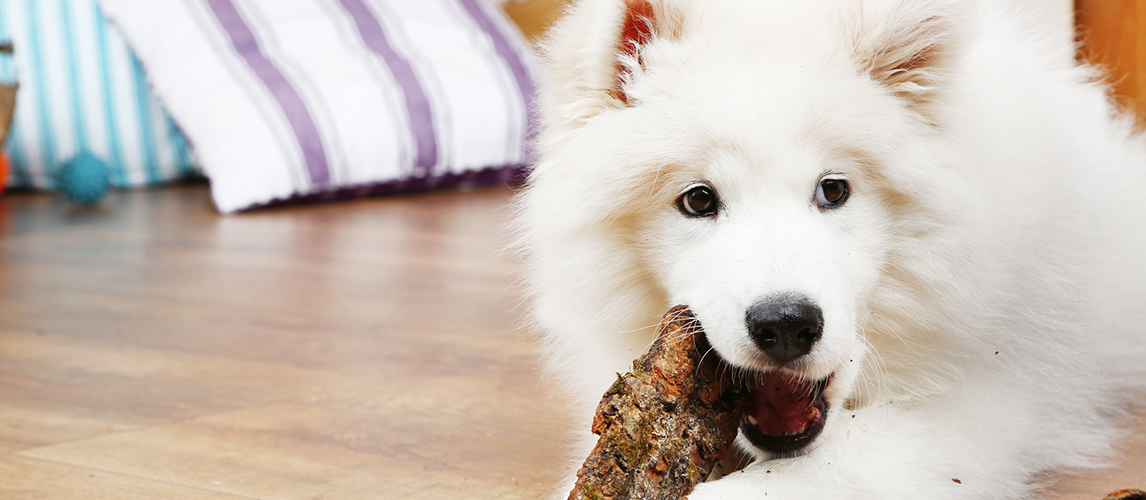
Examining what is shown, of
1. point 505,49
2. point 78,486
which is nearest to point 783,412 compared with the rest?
point 78,486

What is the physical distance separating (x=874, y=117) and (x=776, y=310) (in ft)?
1.14

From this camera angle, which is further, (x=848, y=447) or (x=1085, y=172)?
(x=1085, y=172)

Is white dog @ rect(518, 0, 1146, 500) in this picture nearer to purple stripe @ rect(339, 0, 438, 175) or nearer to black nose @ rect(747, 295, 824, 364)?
black nose @ rect(747, 295, 824, 364)

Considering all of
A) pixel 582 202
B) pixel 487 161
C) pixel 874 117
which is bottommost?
pixel 487 161

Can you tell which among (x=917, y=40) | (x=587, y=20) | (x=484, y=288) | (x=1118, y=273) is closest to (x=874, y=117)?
(x=917, y=40)

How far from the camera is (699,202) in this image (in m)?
1.42

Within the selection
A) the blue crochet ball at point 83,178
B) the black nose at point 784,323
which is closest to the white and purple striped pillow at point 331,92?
the blue crochet ball at point 83,178

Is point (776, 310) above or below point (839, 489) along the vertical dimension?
above

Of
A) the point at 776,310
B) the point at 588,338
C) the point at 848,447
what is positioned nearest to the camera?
the point at 776,310

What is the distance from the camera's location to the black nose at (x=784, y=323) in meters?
1.23

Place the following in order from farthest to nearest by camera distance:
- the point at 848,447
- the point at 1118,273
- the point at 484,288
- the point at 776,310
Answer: the point at 484,288
the point at 1118,273
the point at 848,447
the point at 776,310

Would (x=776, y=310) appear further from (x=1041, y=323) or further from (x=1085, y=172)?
(x=1085, y=172)

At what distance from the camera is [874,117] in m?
1.40

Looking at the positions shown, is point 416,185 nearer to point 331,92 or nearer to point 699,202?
point 331,92
